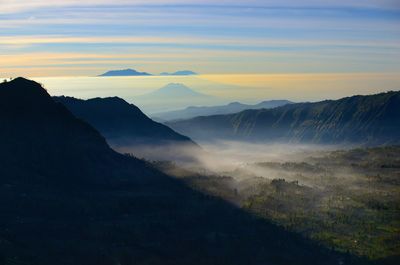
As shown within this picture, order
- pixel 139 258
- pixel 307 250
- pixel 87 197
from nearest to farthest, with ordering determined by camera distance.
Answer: pixel 139 258 → pixel 307 250 → pixel 87 197

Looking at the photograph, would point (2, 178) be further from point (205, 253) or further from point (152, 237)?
point (205, 253)

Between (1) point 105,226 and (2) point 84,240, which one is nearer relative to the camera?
(2) point 84,240

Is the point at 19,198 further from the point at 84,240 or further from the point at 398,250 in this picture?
the point at 398,250

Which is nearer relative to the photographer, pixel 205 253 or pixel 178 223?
pixel 205 253

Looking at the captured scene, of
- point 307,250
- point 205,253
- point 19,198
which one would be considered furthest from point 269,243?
point 19,198

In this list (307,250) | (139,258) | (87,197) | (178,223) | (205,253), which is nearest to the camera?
(139,258)

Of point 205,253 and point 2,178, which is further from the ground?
point 2,178

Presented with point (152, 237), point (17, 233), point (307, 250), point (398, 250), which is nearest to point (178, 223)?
point (152, 237)

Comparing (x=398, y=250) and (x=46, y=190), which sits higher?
(x=46, y=190)

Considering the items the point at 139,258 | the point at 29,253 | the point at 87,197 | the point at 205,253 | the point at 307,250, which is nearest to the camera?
the point at 29,253
